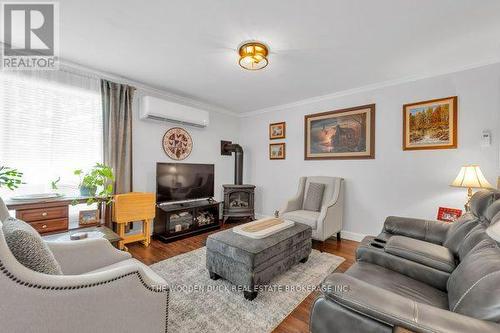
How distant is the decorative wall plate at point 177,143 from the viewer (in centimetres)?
370

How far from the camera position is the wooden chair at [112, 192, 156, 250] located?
9.10 ft

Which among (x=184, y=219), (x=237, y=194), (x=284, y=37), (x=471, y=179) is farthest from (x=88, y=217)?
(x=471, y=179)

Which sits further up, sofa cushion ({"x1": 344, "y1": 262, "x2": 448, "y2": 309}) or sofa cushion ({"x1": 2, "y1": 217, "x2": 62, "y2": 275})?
sofa cushion ({"x1": 2, "y1": 217, "x2": 62, "y2": 275})

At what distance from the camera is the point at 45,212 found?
2219mm

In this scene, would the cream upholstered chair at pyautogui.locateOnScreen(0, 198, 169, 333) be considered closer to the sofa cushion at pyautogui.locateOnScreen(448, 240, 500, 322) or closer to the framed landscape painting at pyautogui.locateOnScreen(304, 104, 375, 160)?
the sofa cushion at pyautogui.locateOnScreen(448, 240, 500, 322)

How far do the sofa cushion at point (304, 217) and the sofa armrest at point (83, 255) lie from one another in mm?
2207

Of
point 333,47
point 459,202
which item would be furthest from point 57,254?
point 459,202

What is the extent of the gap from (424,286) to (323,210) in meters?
1.68

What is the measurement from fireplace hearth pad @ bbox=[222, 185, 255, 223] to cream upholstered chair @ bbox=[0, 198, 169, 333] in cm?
296

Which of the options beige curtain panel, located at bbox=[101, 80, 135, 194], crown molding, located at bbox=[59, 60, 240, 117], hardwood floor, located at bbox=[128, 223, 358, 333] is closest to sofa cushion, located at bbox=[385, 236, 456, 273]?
hardwood floor, located at bbox=[128, 223, 358, 333]

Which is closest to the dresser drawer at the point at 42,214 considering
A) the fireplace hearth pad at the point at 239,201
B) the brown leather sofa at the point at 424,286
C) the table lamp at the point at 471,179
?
the fireplace hearth pad at the point at 239,201

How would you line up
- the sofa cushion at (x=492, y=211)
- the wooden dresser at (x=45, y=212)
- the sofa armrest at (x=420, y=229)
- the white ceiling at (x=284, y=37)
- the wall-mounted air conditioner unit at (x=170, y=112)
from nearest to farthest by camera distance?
the sofa cushion at (x=492, y=211) < the white ceiling at (x=284, y=37) < the sofa armrest at (x=420, y=229) < the wooden dresser at (x=45, y=212) < the wall-mounted air conditioner unit at (x=170, y=112)

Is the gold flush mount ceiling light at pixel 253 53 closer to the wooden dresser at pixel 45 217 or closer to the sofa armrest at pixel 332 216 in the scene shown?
the sofa armrest at pixel 332 216

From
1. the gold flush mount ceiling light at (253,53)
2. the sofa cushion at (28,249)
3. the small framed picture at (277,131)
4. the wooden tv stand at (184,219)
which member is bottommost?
the wooden tv stand at (184,219)
